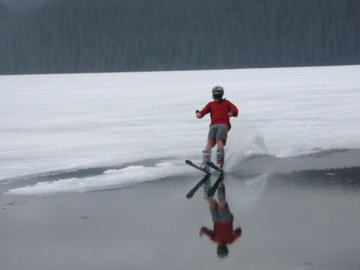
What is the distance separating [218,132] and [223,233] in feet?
19.3

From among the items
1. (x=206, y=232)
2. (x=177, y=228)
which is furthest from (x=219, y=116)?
(x=206, y=232)

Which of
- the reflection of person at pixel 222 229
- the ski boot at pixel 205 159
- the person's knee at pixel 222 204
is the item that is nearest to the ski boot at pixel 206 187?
the person's knee at pixel 222 204

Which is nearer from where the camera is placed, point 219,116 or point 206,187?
point 206,187

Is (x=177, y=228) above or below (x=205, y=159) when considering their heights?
below

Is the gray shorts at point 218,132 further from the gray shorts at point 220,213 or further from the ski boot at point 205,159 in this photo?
the gray shorts at point 220,213

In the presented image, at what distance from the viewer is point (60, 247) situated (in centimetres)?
822

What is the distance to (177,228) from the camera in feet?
29.7

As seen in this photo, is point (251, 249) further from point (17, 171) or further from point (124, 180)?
point (17, 171)

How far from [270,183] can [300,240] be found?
4.46m

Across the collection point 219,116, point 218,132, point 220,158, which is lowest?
point 220,158

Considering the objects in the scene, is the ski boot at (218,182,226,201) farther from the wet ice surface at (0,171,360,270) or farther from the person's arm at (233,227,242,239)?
the person's arm at (233,227,242,239)

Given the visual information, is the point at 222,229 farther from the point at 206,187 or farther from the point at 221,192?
the point at 206,187

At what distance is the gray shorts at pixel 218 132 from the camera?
14492mm

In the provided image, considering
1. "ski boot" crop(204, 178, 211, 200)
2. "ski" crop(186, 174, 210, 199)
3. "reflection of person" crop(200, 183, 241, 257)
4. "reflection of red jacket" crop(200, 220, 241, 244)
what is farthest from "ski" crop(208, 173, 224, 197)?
"reflection of red jacket" crop(200, 220, 241, 244)
